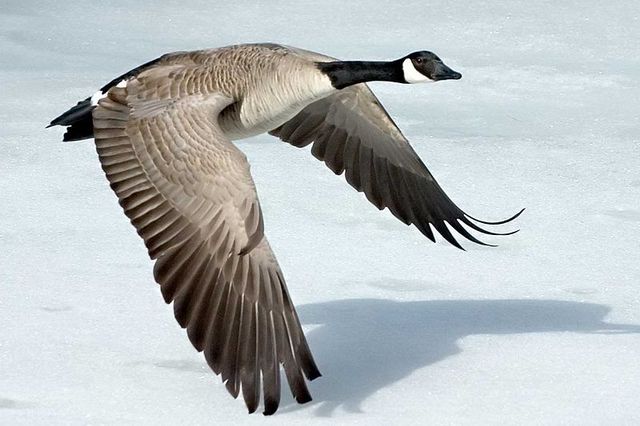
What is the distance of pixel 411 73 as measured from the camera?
16.8 feet

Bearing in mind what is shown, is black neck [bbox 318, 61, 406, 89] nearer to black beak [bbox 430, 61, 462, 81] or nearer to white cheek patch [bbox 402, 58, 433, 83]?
white cheek patch [bbox 402, 58, 433, 83]

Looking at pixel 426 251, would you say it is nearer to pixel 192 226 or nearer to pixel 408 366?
pixel 408 366

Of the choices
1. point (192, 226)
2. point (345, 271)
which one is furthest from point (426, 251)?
point (192, 226)

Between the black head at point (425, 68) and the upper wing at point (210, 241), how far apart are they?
0.87 m

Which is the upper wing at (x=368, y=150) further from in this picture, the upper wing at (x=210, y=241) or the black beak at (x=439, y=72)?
the upper wing at (x=210, y=241)

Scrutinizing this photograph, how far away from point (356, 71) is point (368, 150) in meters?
0.74

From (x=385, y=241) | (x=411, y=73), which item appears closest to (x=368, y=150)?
(x=385, y=241)

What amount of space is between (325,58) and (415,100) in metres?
2.44

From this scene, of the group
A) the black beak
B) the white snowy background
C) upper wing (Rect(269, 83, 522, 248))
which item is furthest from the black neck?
the white snowy background

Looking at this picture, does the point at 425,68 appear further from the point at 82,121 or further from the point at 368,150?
the point at 82,121

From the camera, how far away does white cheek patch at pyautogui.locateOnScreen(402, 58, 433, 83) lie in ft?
16.7

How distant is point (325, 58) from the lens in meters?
5.37

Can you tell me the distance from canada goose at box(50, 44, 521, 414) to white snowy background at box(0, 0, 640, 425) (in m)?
0.26

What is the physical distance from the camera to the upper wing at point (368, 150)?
5.59 metres
